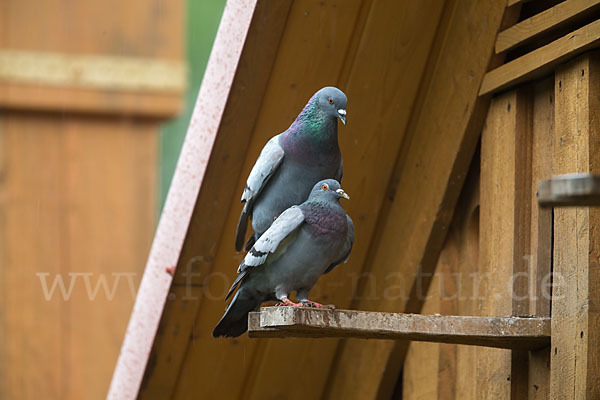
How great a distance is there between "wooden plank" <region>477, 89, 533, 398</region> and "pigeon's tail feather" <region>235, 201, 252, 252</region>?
74 centimetres

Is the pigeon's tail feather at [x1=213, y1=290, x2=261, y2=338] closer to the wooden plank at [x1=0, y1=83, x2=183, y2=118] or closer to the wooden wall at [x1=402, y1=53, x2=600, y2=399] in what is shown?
the wooden wall at [x1=402, y1=53, x2=600, y2=399]

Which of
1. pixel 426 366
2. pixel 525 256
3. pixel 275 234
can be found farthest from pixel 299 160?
pixel 426 366

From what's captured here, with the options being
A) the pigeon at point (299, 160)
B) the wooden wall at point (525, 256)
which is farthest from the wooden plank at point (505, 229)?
the pigeon at point (299, 160)

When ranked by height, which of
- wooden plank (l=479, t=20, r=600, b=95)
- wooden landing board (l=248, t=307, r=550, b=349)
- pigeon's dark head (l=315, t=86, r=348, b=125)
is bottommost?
wooden landing board (l=248, t=307, r=550, b=349)

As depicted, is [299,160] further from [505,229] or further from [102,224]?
[102,224]

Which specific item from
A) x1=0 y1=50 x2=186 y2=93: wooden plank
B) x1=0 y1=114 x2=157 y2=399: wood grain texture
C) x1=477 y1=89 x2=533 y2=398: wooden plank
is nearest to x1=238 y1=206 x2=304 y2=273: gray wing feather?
x1=477 y1=89 x2=533 y2=398: wooden plank

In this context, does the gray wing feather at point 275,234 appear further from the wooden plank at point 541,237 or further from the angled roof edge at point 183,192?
the wooden plank at point 541,237

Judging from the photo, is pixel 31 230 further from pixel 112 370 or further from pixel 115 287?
pixel 112 370

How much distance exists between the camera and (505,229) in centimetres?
278

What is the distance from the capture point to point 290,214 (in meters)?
2.51

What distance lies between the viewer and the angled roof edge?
9.72 feet

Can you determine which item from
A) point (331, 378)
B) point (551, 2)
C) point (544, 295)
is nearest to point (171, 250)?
point (331, 378)

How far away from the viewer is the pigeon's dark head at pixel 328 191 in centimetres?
253

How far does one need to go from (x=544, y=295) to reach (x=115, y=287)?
1744 mm
